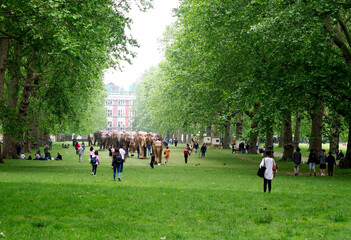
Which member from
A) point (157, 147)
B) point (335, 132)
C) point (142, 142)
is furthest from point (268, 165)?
point (142, 142)

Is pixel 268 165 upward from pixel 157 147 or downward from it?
downward

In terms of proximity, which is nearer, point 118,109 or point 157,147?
point 157,147

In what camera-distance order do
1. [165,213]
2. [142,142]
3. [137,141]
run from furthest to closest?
[137,141], [142,142], [165,213]

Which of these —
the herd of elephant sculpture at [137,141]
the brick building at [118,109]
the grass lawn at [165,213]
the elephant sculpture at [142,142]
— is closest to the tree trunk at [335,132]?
the grass lawn at [165,213]

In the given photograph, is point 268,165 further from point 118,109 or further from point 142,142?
point 118,109

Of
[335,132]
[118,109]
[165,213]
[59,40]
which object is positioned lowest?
[165,213]

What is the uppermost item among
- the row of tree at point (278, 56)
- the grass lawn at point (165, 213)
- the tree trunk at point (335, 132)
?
the row of tree at point (278, 56)

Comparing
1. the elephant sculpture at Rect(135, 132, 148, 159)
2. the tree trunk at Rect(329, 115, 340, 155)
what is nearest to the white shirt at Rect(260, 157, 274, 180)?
the tree trunk at Rect(329, 115, 340, 155)

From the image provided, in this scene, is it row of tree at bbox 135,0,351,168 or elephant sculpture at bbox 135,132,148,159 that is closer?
row of tree at bbox 135,0,351,168

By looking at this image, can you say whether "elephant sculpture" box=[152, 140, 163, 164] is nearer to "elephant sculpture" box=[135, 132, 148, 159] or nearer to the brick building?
"elephant sculpture" box=[135, 132, 148, 159]

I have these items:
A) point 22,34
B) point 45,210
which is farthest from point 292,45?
point 45,210

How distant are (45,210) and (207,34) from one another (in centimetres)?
2116

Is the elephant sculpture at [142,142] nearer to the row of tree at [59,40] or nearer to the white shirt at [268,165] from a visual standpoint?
the row of tree at [59,40]

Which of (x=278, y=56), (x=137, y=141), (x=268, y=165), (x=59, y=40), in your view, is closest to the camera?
(x=268, y=165)
